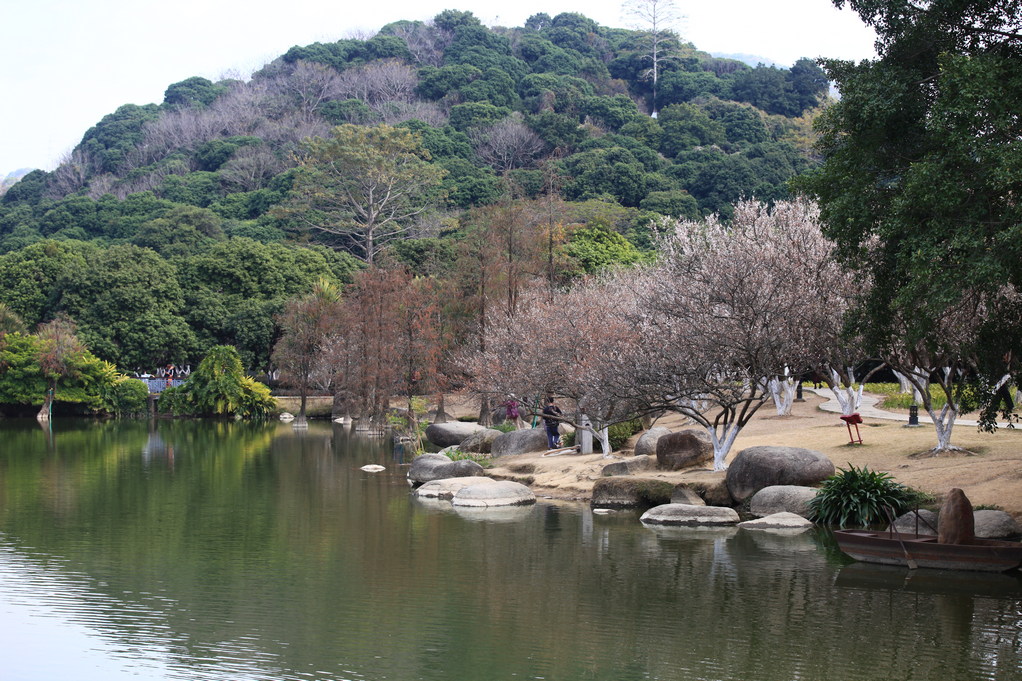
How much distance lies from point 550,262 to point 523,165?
180 feet

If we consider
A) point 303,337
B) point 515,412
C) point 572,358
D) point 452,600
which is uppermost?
point 303,337

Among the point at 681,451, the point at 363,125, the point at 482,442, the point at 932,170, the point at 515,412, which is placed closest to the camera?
the point at 932,170

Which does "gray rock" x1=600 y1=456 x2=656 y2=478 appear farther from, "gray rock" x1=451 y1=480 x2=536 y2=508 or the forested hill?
the forested hill

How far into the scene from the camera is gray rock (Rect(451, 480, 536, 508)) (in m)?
23.5

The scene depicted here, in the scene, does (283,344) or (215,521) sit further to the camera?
(283,344)

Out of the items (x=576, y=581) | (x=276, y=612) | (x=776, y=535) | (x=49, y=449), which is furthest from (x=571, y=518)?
(x=49, y=449)

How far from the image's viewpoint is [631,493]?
2331 centimetres

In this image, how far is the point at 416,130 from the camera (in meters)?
98.2

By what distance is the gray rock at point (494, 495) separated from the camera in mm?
23484

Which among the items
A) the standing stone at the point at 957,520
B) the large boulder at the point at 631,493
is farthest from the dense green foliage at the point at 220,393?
the standing stone at the point at 957,520

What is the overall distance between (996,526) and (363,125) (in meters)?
94.0

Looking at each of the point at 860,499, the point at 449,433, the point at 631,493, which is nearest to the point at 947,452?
the point at 860,499

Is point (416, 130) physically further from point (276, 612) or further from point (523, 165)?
point (276, 612)

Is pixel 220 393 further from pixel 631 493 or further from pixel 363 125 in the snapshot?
pixel 363 125
